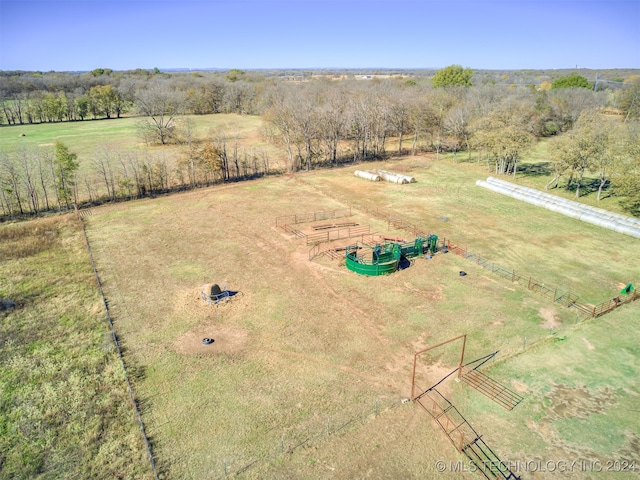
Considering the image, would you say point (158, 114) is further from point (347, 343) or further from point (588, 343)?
point (588, 343)

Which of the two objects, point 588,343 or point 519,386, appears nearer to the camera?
point 519,386

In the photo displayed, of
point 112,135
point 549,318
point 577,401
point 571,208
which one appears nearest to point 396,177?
point 571,208

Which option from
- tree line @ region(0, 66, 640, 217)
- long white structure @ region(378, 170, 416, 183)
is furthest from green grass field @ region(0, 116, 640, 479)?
long white structure @ region(378, 170, 416, 183)

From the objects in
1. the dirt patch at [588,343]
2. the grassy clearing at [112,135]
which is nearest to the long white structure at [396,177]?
the grassy clearing at [112,135]

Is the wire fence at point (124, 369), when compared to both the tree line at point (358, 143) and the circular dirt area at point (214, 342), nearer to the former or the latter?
the circular dirt area at point (214, 342)

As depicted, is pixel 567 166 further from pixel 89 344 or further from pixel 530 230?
pixel 89 344

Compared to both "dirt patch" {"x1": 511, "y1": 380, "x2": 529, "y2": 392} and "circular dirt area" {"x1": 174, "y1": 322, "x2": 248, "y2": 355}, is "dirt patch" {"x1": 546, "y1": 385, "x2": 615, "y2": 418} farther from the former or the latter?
"circular dirt area" {"x1": 174, "y1": 322, "x2": 248, "y2": 355}
